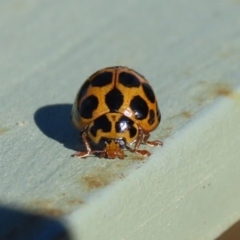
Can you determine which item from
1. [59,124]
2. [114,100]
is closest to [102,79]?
[114,100]

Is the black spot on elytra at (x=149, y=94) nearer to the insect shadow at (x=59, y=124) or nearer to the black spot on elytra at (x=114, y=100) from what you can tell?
the black spot on elytra at (x=114, y=100)

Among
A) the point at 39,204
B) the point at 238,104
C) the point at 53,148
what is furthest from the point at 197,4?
the point at 39,204

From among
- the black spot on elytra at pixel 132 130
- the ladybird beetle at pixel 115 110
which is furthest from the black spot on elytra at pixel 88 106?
the black spot on elytra at pixel 132 130

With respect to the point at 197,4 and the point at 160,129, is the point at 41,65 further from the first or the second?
the point at 197,4

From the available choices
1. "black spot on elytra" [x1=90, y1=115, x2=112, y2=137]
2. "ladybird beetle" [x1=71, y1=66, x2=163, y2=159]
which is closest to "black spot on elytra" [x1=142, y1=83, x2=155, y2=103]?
"ladybird beetle" [x1=71, y1=66, x2=163, y2=159]

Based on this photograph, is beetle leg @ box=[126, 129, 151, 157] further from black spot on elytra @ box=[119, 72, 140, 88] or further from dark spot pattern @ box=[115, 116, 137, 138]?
black spot on elytra @ box=[119, 72, 140, 88]

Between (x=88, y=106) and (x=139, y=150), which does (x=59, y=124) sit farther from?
(x=139, y=150)

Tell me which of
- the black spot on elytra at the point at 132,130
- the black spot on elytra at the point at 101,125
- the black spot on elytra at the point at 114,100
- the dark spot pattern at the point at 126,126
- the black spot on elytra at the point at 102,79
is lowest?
the black spot on elytra at the point at 132,130
